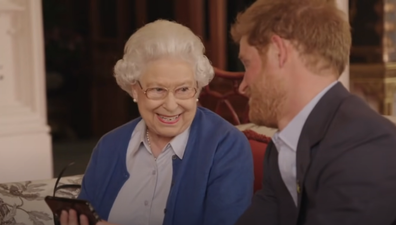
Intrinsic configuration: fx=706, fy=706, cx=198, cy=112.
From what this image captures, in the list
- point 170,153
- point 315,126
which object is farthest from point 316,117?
point 170,153

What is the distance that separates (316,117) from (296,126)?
52 millimetres

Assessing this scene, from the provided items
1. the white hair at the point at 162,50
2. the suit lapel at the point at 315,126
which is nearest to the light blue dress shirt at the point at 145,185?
the white hair at the point at 162,50

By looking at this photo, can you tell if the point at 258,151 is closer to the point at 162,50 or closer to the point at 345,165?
the point at 162,50

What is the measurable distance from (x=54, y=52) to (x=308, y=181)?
15.7 feet

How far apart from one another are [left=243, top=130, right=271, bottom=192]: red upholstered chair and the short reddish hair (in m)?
0.87

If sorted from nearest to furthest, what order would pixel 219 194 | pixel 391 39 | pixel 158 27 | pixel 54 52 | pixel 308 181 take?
pixel 308 181
pixel 219 194
pixel 158 27
pixel 391 39
pixel 54 52

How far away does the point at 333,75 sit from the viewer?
134 cm

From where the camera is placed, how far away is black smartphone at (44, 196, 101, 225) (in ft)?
5.46

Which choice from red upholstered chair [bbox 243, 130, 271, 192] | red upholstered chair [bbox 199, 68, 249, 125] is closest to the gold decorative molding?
red upholstered chair [bbox 199, 68, 249, 125]

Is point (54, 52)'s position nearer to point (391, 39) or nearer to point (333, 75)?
point (391, 39)

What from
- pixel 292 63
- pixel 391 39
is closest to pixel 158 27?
pixel 292 63

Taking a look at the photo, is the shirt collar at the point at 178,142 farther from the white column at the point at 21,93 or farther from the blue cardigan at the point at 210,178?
the white column at the point at 21,93

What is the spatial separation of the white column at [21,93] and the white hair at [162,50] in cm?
90

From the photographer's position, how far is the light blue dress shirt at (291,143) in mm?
1336
